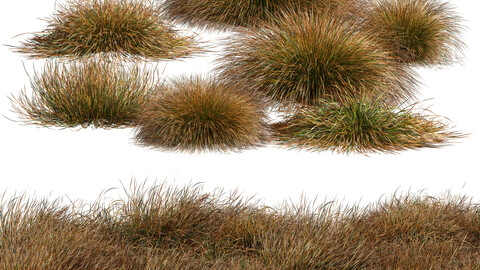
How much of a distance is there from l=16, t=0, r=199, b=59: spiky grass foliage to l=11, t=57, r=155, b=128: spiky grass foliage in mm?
281

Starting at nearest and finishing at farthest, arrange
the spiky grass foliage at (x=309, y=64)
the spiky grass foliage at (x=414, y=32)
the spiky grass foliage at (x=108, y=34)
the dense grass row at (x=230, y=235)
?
1. the dense grass row at (x=230, y=235)
2. the spiky grass foliage at (x=309, y=64)
3. the spiky grass foliage at (x=108, y=34)
4. the spiky grass foliage at (x=414, y=32)

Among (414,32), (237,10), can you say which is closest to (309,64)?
(237,10)

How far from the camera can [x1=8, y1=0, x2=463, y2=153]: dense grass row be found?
248 inches

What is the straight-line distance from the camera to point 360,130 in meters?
6.31

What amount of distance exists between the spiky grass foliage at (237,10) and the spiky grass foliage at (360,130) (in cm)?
157

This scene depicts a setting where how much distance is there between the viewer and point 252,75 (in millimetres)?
6977

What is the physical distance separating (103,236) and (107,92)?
8.54 feet

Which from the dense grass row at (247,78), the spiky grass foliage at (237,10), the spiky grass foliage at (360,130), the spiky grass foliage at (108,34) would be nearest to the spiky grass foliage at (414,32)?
the dense grass row at (247,78)

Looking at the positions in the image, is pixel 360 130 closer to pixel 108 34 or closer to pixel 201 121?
pixel 201 121

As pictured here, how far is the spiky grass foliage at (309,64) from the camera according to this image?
22.3 ft

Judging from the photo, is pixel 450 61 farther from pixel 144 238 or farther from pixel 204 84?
pixel 144 238

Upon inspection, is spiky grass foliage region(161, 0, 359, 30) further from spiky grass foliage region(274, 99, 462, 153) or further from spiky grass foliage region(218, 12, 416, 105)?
spiky grass foliage region(274, 99, 462, 153)

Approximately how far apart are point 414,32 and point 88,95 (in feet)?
15.4

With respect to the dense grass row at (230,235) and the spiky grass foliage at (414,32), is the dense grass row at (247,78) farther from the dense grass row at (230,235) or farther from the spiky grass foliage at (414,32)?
the dense grass row at (230,235)
